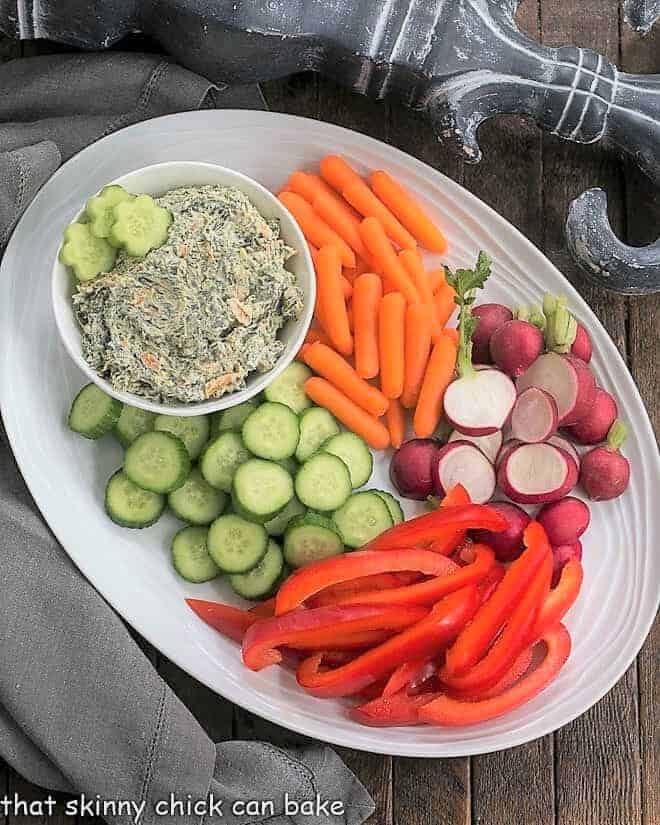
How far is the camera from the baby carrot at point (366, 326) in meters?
1.98

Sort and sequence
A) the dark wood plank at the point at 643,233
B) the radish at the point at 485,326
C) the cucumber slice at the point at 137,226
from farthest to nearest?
the dark wood plank at the point at 643,233 < the radish at the point at 485,326 < the cucumber slice at the point at 137,226

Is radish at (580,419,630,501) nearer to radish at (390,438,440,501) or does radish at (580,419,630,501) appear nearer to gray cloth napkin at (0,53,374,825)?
radish at (390,438,440,501)

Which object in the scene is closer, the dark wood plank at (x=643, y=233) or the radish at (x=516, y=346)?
the radish at (x=516, y=346)

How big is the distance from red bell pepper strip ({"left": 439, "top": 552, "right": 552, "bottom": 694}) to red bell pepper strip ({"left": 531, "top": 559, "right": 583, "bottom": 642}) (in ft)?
0.08

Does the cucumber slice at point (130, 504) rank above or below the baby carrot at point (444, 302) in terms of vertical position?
below

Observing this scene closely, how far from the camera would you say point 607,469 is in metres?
1.96

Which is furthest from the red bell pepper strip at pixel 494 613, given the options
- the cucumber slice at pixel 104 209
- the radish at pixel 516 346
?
the cucumber slice at pixel 104 209

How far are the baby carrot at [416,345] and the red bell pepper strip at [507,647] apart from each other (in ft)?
1.37

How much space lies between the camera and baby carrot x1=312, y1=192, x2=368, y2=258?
2014 mm

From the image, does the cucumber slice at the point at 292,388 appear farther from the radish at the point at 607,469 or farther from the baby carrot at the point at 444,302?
the radish at the point at 607,469

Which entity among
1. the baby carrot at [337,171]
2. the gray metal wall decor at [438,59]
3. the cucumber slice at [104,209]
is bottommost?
the baby carrot at [337,171]

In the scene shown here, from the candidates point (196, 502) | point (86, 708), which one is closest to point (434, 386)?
point (196, 502)

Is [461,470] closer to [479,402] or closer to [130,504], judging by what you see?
[479,402]

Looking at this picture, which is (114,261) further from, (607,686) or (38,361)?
(607,686)
